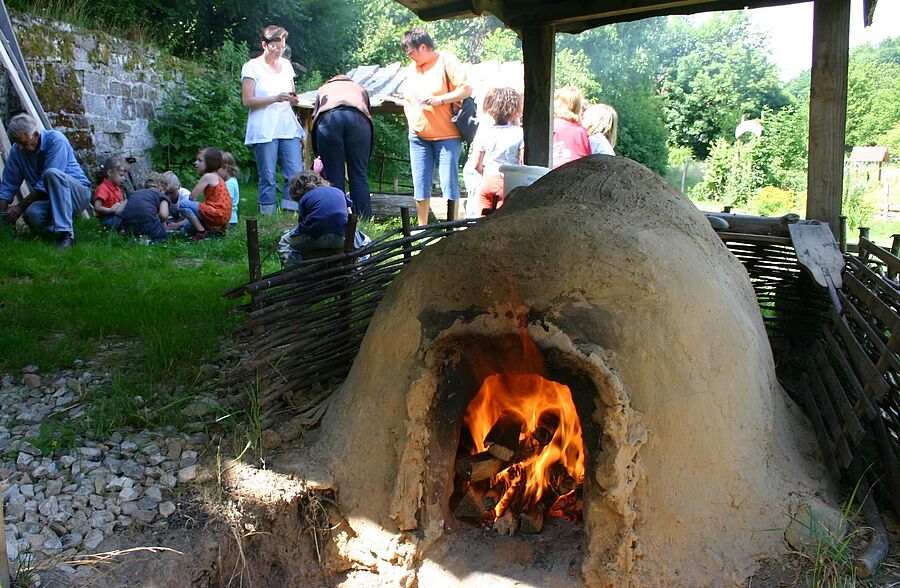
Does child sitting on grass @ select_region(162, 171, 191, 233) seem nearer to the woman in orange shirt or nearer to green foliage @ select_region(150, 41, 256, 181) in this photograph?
green foliage @ select_region(150, 41, 256, 181)

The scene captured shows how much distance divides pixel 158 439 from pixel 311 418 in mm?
736

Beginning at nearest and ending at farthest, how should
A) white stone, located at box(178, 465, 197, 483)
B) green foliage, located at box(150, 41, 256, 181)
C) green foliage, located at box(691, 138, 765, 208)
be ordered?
1. white stone, located at box(178, 465, 197, 483)
2. green foliage, located at box(150, 41, 256, 181)
3. green foliage, located at box(691, 138, 765, 208)

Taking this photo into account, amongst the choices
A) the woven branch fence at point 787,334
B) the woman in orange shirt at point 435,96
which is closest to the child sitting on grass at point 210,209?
the woman in orange shirt at point 435,96

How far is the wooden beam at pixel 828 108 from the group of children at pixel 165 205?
19.9 ft

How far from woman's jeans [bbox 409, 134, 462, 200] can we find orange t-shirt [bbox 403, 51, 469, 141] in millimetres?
127

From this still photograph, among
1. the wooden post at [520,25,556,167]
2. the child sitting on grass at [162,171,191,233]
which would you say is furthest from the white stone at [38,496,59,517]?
the child sitting on grass at [162,171,191,233]

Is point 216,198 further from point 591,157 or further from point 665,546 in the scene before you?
point 665,546

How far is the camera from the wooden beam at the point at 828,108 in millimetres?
4340

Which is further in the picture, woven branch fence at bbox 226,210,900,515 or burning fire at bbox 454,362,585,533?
burning fire at bbox 454,362,585,533

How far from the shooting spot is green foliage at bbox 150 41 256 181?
37.9 feet

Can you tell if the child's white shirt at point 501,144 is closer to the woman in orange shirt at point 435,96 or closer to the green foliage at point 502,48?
the woman in orange shirt at point 435,96

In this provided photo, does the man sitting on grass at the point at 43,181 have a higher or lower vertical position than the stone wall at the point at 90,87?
lower

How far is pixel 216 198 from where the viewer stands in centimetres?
820

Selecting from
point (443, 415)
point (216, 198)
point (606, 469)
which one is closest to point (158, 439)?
point (443, 415)
